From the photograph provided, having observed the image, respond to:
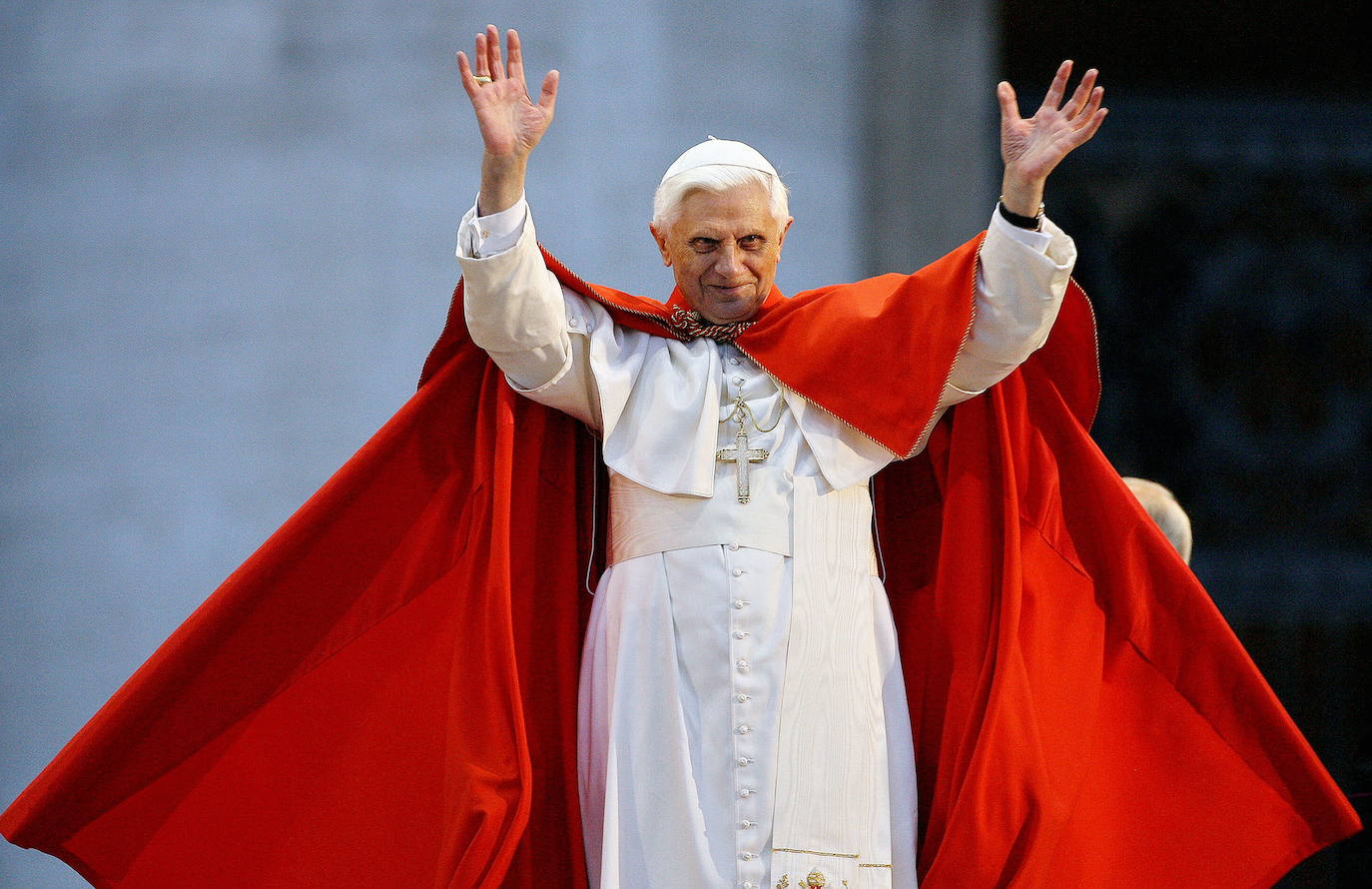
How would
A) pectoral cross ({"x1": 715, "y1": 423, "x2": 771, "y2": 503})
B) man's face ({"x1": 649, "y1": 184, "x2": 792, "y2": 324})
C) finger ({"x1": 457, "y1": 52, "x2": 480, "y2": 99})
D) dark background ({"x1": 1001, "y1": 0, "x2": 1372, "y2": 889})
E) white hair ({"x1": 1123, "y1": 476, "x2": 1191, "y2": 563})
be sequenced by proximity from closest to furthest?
1. finger ({"x1": 457, "y1": 52, "x2": 480, "y2": 99})
2. pectoral cross ({"x1": 715, "y1": 423, "x2": 771, "y2": 503})
3. man's face ({"x1": 649, "y1": 184, "x2": 792, "y2": 324})
4. white hair ({"x1": 1123, "y1": 476, "x2": 1191, "y2": 563})
5. dark background ({"x1": 1001, "y1": 0, "x2": 1372, "y2": 889})

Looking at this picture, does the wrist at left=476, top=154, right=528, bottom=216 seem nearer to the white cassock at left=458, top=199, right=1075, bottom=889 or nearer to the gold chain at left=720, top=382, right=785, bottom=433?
the white cassock at left=458, top=199, right=1075, bottom=889

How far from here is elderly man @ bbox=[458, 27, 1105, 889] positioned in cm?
296

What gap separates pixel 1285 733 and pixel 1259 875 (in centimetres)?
27

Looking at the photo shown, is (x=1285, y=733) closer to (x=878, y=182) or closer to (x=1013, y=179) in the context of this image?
(x=1013, y=179)

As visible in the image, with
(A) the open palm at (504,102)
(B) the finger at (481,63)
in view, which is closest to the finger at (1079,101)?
(A) the open palm at (504,102)

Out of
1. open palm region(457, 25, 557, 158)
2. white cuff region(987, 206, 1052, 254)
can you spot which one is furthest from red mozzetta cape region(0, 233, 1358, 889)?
open palm region(457, 25, 557, 158)

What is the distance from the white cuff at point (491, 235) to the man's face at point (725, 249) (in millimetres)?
413

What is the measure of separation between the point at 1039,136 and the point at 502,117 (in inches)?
36.7

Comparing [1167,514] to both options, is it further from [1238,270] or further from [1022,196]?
[1238,270]

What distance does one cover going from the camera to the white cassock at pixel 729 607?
9.71ft

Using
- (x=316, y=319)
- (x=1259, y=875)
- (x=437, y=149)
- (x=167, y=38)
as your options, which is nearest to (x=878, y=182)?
(x=437, y=149)

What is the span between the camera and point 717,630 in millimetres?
3037

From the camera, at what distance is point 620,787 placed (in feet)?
9.87

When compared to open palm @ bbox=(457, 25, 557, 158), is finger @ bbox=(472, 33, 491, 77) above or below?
above
